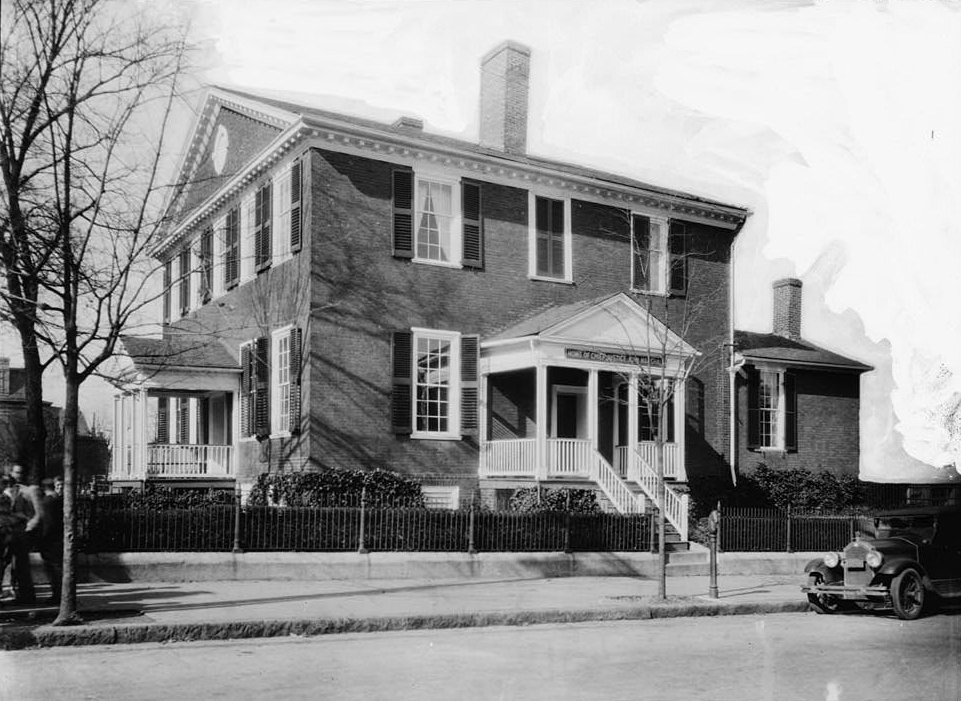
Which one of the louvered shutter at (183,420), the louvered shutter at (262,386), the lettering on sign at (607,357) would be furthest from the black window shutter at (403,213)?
the louvered shutter at (183,420)

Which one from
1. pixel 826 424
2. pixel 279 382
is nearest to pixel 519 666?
pixel 279 382

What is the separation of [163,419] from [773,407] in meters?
17.2

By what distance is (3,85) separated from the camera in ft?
41.1

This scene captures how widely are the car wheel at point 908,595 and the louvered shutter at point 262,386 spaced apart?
524 inches

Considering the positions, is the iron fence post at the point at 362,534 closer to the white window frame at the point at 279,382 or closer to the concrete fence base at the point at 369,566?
the concrete fence base at the point at 369,566

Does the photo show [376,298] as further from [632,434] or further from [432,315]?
[632,434]

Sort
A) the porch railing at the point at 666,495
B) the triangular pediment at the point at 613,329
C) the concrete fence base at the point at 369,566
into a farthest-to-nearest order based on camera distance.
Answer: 1. the triangular pediment at the point at 613,329
2. the porch railing at the point at 666,495
3. the concrete fence base at the point at 369,566

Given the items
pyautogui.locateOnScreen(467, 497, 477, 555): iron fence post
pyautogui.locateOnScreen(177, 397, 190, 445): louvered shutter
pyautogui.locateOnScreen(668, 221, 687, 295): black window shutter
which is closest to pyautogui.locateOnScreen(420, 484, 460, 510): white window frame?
pyautogui.locateOnScreen(467, 497, 477, 555): iron fence post

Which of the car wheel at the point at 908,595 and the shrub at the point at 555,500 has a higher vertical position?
the shrub at the point at 555,500

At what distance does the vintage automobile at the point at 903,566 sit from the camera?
13594 mm

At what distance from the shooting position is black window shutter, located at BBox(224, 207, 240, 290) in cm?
2453

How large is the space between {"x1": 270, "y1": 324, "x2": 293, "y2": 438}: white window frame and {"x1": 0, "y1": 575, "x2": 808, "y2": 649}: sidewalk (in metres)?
6.57

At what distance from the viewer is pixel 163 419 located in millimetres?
30078

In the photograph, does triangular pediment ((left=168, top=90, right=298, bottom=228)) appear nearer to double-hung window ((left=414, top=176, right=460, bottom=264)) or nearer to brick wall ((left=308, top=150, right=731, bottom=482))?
brick wall ((left=308, top=150, right=731, bottom=482))
